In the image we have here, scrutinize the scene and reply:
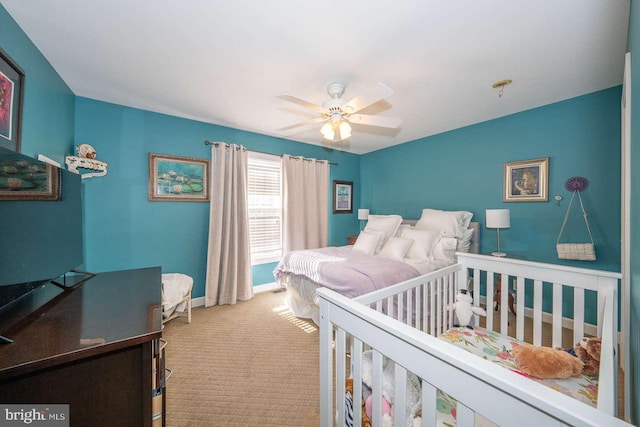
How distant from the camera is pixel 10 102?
1478mm

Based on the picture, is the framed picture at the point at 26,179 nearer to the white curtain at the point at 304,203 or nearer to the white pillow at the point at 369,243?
the white curtain at the point at 304,203

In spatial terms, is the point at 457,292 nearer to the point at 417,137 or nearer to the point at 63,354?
the point at 63,354

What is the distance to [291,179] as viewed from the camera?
3896mm

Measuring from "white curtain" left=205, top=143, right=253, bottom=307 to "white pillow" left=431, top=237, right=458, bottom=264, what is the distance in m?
2.47

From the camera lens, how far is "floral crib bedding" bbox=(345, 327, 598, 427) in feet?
3.23

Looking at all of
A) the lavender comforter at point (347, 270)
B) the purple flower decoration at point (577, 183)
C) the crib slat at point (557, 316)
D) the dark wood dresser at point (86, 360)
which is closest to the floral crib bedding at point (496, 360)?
the crib slat at point (557, 316)

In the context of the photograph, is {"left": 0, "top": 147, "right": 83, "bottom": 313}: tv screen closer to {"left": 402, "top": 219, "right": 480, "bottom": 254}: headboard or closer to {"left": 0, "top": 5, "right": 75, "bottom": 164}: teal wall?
{"left": 0, "top": 5, "right": 75, "bottom": 164}: teal wall

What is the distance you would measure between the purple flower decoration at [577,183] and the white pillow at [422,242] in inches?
51.9

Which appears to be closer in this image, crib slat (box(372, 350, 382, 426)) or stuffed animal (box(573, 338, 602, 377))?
crib slat (box(372, 350, 382, 426))

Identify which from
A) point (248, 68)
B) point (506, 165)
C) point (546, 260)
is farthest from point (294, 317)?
point (506, 165)

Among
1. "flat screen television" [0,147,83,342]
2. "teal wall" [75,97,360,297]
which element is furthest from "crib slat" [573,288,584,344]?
"teal wall" [75,97,360,297]

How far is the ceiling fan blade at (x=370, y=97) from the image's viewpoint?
5.60 ft

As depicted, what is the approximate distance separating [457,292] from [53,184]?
266cm

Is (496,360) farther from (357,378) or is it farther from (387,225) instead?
(387,225)
